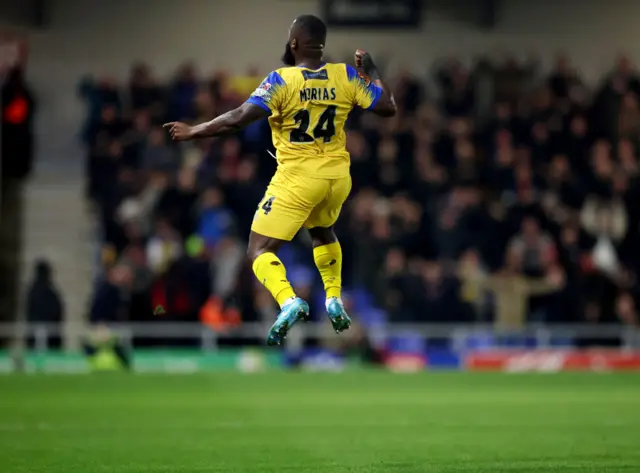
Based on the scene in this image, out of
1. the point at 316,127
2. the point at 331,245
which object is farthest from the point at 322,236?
the point at 316,127

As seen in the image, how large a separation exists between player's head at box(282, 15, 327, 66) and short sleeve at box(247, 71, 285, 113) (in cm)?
22

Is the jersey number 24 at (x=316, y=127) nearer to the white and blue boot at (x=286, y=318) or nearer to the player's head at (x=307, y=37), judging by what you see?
the player's head at (x=307, y=37)

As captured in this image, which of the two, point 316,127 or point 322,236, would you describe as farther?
point 322,236

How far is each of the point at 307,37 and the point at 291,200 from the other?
108cm

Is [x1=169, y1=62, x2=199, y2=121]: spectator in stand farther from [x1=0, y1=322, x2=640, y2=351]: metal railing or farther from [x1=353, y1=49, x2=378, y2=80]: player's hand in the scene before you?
[x1=353, y1=49, x2=378, y2=80]: player's hand

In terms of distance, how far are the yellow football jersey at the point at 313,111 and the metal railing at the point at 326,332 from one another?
10.9m

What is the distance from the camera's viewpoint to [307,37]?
9000 mm

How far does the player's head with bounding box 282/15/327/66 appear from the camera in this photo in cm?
898

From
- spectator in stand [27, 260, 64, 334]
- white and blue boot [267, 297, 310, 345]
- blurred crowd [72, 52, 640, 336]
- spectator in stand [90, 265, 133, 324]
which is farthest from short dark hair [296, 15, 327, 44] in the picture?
spectator in stand [27, 260, 64, 334]

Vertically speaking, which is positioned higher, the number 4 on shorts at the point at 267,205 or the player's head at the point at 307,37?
the player's head at the point at 307,37

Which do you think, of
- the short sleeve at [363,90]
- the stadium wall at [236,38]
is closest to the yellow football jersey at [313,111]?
the short sleeve at [363,90]

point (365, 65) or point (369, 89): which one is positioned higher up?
point (365, 65)

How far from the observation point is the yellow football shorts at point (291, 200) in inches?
364

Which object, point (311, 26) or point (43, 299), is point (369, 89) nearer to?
point (311, 26)
